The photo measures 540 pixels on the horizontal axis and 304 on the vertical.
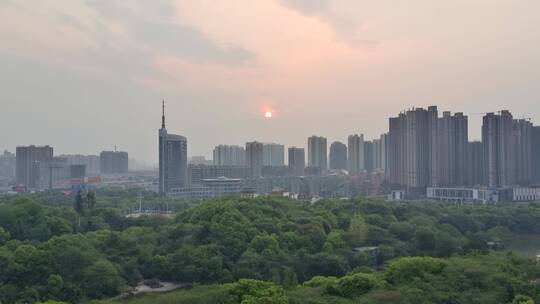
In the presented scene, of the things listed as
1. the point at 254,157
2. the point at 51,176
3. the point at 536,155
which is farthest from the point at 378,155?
the point at 51,176

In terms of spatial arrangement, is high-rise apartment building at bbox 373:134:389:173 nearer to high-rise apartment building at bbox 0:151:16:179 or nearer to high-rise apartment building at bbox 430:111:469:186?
high-rise apartment building at bbox 430:111:469:186

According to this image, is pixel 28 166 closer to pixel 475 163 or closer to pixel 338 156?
pixel 338 156

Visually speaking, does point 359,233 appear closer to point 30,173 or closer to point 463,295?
point 463,295

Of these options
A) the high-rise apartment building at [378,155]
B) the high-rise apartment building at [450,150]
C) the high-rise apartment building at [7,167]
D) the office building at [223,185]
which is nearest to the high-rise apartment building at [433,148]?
the high-rise apartment building at [450,150]

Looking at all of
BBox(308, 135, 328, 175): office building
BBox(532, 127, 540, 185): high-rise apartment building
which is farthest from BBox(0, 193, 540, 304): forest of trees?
BBox(308, 135, 328, 175): office building

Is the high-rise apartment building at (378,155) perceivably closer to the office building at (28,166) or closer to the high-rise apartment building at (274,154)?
the high-rise apartment building at (274,154)
